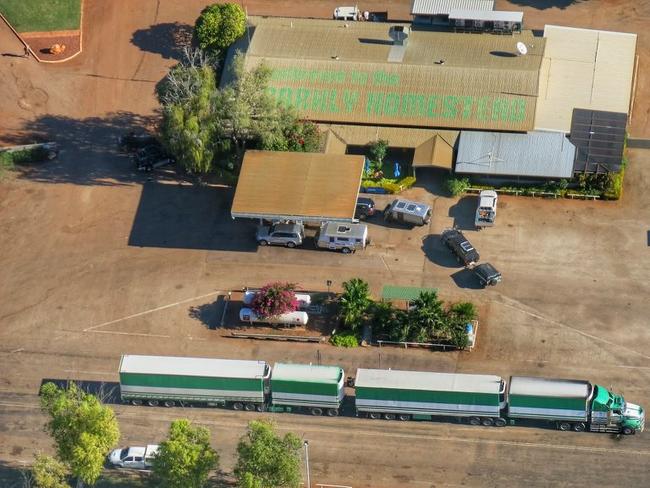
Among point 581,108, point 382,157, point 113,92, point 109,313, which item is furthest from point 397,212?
point 113,92

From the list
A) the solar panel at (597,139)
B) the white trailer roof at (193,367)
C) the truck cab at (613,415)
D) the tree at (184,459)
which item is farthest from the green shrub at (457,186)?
the tree at (184,459)

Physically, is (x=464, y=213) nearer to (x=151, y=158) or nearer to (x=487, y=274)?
(x=487, y=274)

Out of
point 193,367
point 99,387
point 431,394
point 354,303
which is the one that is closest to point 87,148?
point 99,387

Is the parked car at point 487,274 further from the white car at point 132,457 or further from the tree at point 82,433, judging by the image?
the tree at point 82,433

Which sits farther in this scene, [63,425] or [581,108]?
[581,108]

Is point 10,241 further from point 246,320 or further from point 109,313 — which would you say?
point 246,320

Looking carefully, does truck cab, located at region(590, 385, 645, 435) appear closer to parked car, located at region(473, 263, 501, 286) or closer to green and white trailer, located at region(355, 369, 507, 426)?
green and white trailer, located at region(355, 369, 507, 426)
